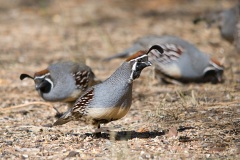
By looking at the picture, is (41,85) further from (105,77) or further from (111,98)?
(105,77)

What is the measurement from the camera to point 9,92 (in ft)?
22.1

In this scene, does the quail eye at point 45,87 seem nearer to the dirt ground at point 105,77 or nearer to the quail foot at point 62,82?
the quail foot at point 62,82

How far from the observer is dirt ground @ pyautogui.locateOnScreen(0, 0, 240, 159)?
463 centimetres

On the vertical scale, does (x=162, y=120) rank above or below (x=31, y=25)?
below

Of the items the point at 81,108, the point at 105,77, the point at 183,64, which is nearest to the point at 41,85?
the point at 81,108

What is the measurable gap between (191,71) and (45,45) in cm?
283

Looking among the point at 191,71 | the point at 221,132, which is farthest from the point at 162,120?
the point at 191,71

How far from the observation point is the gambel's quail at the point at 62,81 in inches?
229

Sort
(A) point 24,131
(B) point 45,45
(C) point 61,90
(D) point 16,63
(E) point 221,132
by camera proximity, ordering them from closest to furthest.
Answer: (E) point 221,132 → (A) point 24,131 → (C) point 61,90 → (D) point 16,63 → (B) point 45,45

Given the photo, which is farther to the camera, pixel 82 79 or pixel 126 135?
pixel 82 79

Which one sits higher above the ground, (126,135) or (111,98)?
(111,98)

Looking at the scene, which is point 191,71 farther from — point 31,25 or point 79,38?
point 31,25

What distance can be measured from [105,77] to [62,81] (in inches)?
56.8

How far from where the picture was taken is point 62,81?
5.91 m
